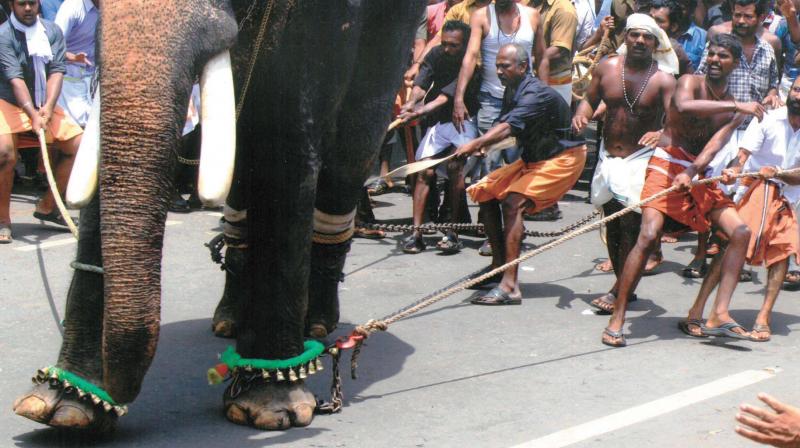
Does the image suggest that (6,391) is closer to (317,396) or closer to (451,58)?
(317,396)

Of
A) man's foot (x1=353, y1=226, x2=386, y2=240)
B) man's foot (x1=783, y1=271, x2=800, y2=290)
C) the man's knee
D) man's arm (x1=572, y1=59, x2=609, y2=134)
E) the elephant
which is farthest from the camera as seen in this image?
man's foot (x1=353, y1=226, x2=386, y2=240)

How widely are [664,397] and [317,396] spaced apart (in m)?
1.58

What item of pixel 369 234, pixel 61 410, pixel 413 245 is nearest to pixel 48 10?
pixel 369 234

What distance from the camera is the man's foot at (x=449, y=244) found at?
927cm

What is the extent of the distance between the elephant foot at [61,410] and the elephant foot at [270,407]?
0.58 metres

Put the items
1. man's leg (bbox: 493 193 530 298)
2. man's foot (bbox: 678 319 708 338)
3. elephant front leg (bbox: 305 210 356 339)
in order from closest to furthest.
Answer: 1. elephant front leg (bbox: 305 210 356 339)
2. man's foot (bbox: 678 319 708 338)
3. man's leg (bbox: 493 193 530 298)

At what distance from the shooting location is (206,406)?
5.66 metres

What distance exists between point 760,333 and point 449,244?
2.63m

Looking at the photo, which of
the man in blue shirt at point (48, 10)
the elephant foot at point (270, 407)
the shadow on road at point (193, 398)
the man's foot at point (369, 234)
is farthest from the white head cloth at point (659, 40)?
the man in blue shirt at point (48, 10)

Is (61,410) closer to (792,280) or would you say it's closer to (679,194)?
(679,194)

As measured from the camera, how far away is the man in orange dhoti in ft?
24.2

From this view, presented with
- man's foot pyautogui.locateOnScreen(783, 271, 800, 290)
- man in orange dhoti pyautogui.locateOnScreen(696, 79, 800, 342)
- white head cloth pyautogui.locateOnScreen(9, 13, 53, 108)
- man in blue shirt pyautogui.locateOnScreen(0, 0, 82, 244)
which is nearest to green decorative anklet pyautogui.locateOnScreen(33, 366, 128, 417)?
man in orange dhoti pyautogui.locateOnScreen(696, 79, 800, 342)

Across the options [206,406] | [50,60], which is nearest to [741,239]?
[206,406]

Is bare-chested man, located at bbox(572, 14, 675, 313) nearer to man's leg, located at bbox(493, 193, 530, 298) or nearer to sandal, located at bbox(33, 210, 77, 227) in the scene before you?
man's leg, located at bbox(493, 193, 530, 298)
